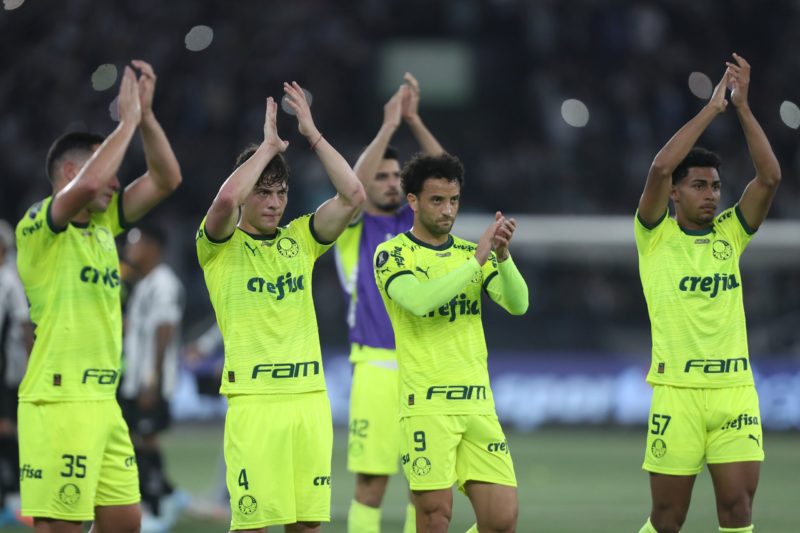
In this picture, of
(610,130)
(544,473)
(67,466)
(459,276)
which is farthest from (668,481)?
(610,130)

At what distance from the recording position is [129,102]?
6.64 meters

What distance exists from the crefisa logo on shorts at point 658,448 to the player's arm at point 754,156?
1389 mm

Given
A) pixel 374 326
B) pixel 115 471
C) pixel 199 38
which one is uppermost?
pixel 199 38

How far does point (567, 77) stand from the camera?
83.1 ft

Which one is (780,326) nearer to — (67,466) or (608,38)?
(608,38)

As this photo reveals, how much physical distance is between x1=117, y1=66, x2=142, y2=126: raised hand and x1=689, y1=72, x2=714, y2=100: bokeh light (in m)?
19.6

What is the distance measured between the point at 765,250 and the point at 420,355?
13876 mm

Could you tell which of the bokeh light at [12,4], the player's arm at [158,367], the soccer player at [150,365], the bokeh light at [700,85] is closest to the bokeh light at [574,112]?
the bokeh light at [700,85]

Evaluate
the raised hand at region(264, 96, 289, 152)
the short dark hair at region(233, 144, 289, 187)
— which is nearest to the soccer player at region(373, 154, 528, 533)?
the short dark hair at region(233, 144, 289, 187)

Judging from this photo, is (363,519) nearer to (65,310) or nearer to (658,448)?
(658,448)

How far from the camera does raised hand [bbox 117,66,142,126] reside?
261 inches

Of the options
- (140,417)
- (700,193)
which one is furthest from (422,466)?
(140,417)

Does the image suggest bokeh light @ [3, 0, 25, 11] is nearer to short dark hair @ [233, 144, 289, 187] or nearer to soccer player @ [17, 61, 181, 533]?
soccer player @ [17, 61, 181, 533]

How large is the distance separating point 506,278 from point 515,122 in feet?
62.1
